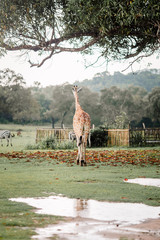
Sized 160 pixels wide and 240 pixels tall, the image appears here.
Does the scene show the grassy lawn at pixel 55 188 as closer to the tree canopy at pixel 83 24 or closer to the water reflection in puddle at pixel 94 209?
the water reflection in puddle at pixel 94 209

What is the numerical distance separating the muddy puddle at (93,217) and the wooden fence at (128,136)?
21399mm

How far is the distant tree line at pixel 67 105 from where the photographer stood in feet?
216

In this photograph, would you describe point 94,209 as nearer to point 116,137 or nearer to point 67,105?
point 116,137

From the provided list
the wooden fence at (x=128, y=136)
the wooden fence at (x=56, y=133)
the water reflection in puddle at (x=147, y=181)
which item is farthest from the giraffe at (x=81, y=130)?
the wooden fence at (x=56, y=133)

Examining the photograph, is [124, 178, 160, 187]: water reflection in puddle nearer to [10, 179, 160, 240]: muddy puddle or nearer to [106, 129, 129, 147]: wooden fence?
[10, 179, 160, 240]: muddy puddle

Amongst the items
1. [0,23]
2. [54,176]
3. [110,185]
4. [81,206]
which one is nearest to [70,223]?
[81,206]

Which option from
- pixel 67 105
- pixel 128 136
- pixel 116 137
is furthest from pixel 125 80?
pixel 128 136

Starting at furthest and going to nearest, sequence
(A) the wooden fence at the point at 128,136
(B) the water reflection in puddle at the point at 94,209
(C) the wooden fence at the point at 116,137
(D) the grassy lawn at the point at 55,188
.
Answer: (C) the wooden fence at the point at 116,137
(A) the wooden fence at the point at 128,136
(B) the water reflection in puddle at the point at 94,209
(D) the grassy lawn at the point at 55,188

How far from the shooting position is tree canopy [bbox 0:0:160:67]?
14.0 m

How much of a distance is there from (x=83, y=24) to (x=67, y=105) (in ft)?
196

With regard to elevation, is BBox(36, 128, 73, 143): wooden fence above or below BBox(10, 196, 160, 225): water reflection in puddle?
above

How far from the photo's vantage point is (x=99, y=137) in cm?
2911

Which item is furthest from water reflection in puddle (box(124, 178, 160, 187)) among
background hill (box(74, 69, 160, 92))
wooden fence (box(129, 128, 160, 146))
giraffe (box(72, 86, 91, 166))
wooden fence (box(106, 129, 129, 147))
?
background hill (box(74, 69, 160, 92))

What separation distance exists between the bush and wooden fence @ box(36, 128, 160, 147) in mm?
256
